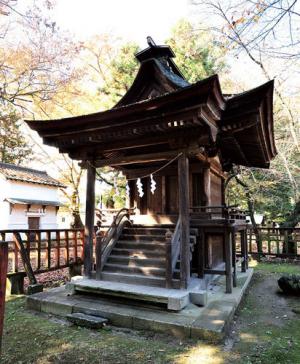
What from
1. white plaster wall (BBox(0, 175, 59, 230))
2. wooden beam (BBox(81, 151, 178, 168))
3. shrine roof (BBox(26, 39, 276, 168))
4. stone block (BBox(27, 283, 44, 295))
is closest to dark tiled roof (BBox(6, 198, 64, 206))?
white plaster wall (BBox(0, 175, 59, 230))

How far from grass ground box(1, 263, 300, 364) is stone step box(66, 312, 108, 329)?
108 mm

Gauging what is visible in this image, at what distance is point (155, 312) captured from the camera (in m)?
5.52

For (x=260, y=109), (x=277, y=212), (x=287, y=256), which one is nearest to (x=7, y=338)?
(x=260, y=109)

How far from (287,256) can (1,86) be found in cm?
1420

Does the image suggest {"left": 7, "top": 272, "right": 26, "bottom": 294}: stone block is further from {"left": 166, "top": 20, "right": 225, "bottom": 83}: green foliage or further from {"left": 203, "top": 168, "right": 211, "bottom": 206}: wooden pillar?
{"left": 166, "top": 20, "right": 225, "bottom": 83}: green foliage

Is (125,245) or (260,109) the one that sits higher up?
(260,109)

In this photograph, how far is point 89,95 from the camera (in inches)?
661

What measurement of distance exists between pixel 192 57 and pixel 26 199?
19.6m

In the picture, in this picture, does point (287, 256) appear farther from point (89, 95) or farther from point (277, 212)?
point (89, 95)

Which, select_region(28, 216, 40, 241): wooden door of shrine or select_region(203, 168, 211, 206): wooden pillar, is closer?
select_region(203, 168, 211, 206): wooden pillar

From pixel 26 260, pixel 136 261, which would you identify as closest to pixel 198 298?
pixel 136 261

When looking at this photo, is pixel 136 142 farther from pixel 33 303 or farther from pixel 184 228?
pixel 33 303

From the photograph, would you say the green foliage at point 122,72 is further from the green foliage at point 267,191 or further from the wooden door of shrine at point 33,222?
the wooden door of shrine at point 33,222

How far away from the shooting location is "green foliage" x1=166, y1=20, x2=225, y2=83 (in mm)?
14984
